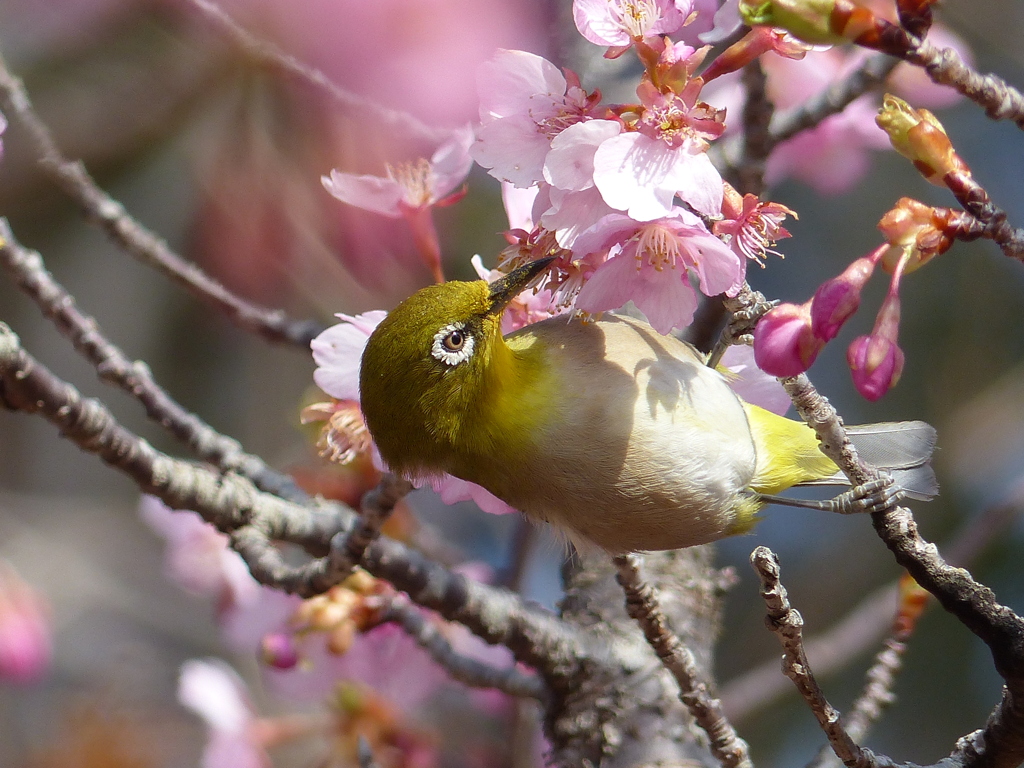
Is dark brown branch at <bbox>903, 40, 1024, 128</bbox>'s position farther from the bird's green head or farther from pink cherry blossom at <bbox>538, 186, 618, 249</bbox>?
the bird's green head

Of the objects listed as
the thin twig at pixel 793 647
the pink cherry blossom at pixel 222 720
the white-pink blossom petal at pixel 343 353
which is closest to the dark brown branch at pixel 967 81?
the thin twig at pixel 793 647

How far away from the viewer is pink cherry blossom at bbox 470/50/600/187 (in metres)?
1.38

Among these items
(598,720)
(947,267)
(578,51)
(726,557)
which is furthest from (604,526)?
(947,267)

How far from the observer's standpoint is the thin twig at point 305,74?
2262 mm

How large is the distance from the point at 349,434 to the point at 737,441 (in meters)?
0.78

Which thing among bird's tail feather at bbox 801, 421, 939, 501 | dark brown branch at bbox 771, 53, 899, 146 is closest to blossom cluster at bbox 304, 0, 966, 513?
bird's tail feather at bbox 801, 421, 939, 501

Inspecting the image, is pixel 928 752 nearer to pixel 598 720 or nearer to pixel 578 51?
pixel 598 720

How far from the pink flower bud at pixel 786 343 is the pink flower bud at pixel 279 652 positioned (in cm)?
156

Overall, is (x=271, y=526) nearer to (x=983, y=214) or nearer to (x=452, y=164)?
(x=452, y=164)

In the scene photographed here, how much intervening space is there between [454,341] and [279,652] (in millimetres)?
1047

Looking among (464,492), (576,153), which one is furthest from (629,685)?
(576,153)

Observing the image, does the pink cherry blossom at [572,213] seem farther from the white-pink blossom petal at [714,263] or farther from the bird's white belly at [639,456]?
the bird's white belly at [639,456]

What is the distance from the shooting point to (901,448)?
1938 mm

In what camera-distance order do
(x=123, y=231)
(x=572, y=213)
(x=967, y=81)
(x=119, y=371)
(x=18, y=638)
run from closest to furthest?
(x=967, y=81) → (x=572, y=213) → (x=119, y=371) → (x=123, y=231) → (x=18, y=638)
